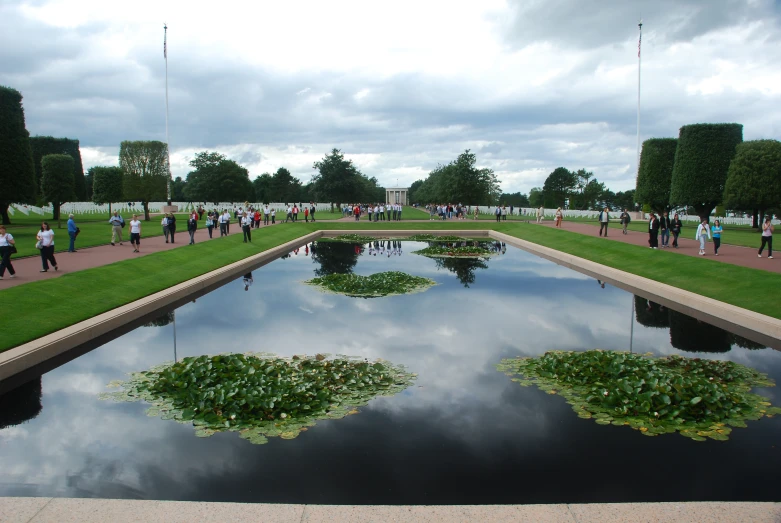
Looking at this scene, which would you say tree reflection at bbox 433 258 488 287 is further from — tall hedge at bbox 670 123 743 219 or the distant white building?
the distant white building

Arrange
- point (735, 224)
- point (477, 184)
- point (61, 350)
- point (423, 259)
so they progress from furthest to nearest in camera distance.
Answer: point (477, 184) → point (735, 224) → point (423, 259) → point (61, 350)

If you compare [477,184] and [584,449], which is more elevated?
[477,184]

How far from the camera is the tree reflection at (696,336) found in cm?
1153

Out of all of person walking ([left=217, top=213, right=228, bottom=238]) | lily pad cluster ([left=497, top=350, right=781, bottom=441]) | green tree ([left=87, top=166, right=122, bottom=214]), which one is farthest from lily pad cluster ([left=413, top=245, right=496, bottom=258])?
green tree ([left=87, top=166, right=122, bottom=214])

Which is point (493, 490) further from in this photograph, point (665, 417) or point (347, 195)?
point (347, 195)

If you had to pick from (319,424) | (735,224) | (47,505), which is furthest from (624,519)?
(735,224)

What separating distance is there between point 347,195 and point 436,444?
8399 cm

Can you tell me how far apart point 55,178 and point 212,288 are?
122 feet

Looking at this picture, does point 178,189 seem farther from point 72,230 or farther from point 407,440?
point 407,440

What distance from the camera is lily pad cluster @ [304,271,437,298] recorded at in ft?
59.0

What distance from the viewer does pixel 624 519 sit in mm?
4875

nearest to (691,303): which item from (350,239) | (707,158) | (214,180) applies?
(350,239)

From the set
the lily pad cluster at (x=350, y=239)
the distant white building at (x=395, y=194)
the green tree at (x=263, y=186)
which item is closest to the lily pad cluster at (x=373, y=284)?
the lily pad cluster at (x=350, y=239)

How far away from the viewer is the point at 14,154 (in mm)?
35094
